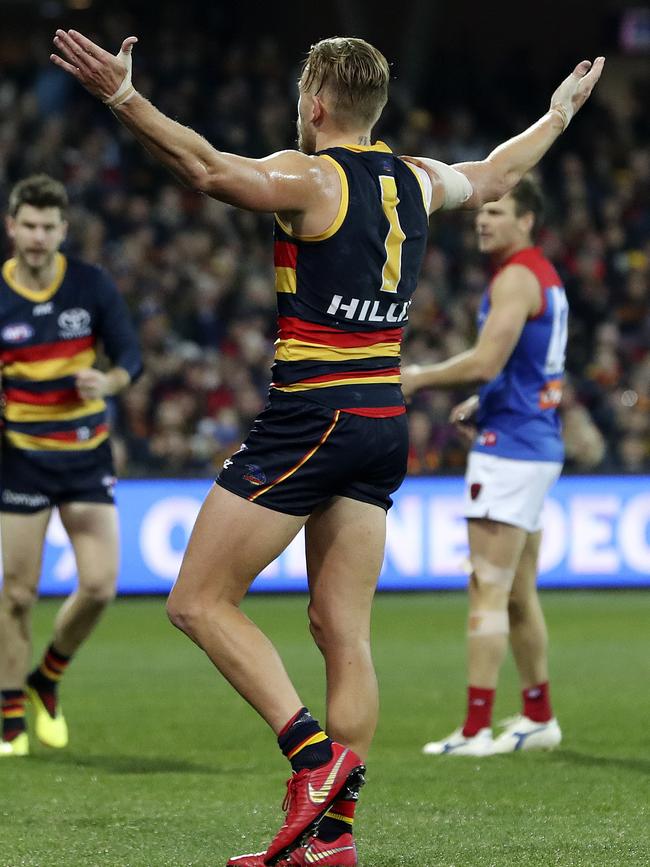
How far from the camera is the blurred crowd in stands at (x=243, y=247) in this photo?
1609cm

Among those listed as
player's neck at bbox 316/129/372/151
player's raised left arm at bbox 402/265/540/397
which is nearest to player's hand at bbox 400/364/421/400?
player's raised left arm at bbox 402/265/540/397

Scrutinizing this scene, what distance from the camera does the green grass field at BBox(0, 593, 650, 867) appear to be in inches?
194

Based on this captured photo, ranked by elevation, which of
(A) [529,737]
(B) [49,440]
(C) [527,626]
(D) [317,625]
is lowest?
(A) [529,737]

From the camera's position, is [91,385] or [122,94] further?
[91,385]

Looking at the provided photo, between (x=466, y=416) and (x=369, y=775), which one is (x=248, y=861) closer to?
(x=369, y=775)

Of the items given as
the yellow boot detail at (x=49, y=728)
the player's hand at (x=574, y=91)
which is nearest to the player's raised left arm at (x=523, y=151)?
the player's hand at (x=574, y=91)

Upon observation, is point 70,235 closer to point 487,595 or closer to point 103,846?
point 487,595

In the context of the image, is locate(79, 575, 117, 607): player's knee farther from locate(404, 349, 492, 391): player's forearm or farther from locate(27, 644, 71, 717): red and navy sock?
locate(404, 349, 492, 391): player's forearm

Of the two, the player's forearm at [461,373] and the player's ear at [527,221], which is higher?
the player's ear at [527,221]

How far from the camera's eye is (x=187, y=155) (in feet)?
14.4

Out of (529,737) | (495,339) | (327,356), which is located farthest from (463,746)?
(327,356)

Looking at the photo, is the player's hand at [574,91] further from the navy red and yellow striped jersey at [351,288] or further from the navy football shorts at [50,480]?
the navy football shorts at [50,480]

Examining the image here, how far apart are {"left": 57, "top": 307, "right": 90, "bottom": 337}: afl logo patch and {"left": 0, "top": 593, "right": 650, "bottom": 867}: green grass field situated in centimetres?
193

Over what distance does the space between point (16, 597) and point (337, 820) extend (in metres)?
3.02
